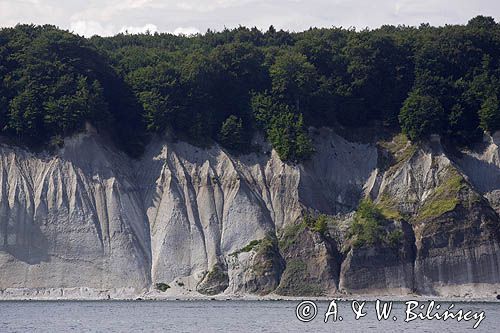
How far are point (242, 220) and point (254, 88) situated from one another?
13.6m

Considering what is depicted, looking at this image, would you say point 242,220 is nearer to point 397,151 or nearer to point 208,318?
point 397,151

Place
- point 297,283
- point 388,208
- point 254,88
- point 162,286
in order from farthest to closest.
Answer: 1. point 254,88
2. point 388,208
3. point 162,286
4. point 297,283

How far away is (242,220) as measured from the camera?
114 meters

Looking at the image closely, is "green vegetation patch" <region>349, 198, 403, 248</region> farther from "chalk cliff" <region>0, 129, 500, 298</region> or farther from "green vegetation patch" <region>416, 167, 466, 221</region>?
"green vegetation patch" <region>416, 167, 466, 221</region>

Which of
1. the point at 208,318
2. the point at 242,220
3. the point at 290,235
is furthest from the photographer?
the point at 242,220

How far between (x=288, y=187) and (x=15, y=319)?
1346 inches

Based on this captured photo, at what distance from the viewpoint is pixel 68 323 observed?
83.8 metres

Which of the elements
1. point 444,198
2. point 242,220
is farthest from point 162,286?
point 444,198

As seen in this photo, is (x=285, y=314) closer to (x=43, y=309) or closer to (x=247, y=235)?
(x=43, y=309)

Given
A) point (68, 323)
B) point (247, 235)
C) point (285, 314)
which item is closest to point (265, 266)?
point (247, 235)

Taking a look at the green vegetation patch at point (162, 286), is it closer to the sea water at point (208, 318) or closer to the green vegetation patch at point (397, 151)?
the sea water at point (208, 318)

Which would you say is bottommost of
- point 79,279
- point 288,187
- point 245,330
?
point 245,330

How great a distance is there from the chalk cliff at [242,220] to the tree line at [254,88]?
6.14ft

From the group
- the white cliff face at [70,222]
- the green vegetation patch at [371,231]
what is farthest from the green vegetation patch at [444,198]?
the white cliff face at [70,222]
